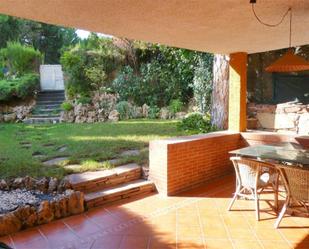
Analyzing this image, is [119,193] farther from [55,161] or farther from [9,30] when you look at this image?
[9,30]

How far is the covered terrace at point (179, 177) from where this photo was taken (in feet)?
9.57

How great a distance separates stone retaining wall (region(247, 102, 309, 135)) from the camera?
804cm

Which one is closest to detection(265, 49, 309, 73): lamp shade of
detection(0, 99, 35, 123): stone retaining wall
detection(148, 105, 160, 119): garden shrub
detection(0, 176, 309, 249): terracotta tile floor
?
detection(0, 176, 309, 249): terracotta tile floor

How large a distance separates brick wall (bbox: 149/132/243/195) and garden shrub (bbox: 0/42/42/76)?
1012 cm

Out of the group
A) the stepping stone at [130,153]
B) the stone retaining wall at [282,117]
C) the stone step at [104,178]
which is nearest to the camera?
the stone step at [104,178]

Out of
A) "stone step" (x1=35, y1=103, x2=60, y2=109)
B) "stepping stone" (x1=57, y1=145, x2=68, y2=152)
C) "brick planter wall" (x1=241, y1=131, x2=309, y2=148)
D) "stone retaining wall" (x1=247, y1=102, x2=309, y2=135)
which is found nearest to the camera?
"brick planter wall" (x1=241, y1=131, x2=309, y2=148)

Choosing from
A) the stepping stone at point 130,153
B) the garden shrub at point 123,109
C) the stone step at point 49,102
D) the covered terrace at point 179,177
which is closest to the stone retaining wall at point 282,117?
the covered terrace at point 179,177

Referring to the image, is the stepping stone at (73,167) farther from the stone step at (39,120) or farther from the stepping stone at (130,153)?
the stone step at (39,120)

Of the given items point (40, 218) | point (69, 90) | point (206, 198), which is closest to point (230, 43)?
point (206, 198)

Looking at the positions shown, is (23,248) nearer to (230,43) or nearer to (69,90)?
(230,43)

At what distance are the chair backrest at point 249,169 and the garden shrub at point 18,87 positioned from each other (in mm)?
9618

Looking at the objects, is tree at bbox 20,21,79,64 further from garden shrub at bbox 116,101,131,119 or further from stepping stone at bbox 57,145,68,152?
stepping stone at bbox 57,145,68,152

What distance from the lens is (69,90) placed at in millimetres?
11242

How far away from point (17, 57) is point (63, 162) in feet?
30.7
